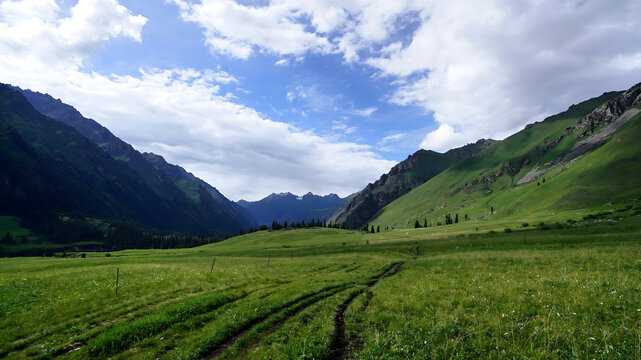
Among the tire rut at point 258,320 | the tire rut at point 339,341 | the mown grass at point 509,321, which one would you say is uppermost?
the mown grass at point 509,321

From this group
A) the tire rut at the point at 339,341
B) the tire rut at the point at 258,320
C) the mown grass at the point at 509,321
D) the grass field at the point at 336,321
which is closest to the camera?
the mown grass at the point at 509,321

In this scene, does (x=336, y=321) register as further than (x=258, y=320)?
No

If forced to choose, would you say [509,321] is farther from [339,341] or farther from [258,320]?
[258,320]

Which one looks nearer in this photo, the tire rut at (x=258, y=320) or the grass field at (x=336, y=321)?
the grass field at (x=336, y=321)

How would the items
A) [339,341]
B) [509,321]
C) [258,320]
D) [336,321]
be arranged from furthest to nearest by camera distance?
[258,320] → [336,321] → [339,341] → [509,321]

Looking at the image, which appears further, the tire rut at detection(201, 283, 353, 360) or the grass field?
the tire rut at detection(201, 283, 353, 360)

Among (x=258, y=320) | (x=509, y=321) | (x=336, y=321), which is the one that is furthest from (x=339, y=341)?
(x=509, y=321)

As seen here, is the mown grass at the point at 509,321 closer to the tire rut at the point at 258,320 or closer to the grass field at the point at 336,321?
the grass field at the point at 336,321

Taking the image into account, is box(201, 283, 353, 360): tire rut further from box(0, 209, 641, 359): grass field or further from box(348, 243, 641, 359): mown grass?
box(348, 243, 641, 359): mown grass

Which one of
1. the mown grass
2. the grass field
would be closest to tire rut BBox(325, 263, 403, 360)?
the grass field

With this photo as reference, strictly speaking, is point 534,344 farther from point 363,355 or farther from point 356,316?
point 356,316

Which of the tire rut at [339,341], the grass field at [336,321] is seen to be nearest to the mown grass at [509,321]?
the grass field at [336,321]

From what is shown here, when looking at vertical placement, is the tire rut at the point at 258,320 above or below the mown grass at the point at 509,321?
below

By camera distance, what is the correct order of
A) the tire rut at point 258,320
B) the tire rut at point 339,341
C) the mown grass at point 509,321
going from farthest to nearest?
the tire rut at point 258,320 < the tire rut at point 339,341 < the mown grass at point 509,321
